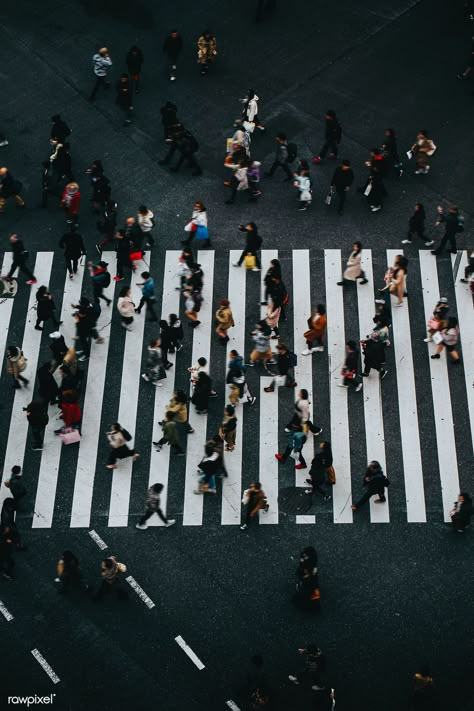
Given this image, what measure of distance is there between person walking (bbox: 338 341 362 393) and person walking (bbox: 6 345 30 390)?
734cm

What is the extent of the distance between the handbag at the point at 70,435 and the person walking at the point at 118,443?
0.93 meters

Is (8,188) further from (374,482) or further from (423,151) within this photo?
(374,482)

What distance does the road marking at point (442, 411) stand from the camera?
24172mm

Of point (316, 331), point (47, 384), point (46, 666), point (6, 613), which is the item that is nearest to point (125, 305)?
point (47, 384)

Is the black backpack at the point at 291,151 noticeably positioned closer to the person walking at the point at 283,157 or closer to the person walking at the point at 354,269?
the person walking at the point at 283,157

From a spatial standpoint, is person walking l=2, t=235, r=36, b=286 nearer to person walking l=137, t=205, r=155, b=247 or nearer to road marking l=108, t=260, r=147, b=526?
road marking l=108, t=260, r=147, b=526

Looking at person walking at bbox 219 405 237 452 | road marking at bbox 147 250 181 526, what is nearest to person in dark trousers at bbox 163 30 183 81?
road marking at bbox 147 250 181 526

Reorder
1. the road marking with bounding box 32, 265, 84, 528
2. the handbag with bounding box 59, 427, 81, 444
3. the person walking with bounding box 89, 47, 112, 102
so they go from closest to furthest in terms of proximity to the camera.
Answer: the road marking with bounding box 32, 265, 84, 528 < the handbag with bounding box 59, 427, 81, 444 < the person walking with bounding box 89, 47, 112, 102

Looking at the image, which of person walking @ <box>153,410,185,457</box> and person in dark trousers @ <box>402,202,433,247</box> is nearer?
person walking @ <box>153,410,185,457</box>

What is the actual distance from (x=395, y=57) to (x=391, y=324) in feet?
35.0

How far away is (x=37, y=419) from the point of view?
24422mm

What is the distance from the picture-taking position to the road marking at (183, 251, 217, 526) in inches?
943

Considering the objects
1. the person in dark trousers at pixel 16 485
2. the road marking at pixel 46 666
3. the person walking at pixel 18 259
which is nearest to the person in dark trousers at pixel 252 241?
the person walking at pixel 18 259

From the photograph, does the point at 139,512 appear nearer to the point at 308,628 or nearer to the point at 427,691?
the point at 308,628
